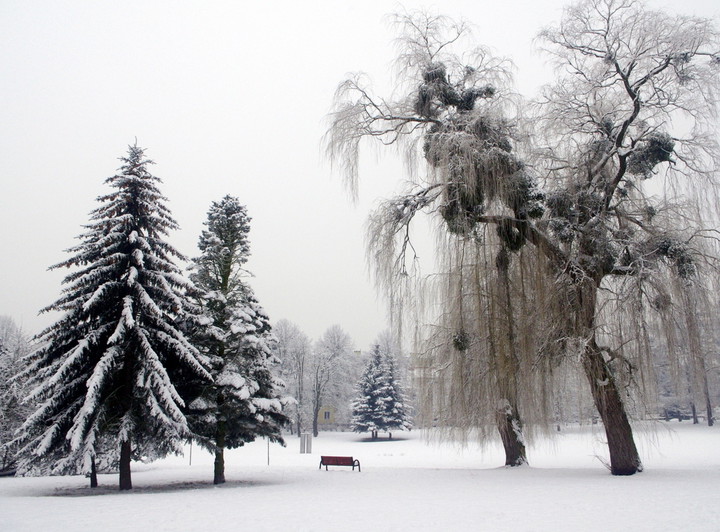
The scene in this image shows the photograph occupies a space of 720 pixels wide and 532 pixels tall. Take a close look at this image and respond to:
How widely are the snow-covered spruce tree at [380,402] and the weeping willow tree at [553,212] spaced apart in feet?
121

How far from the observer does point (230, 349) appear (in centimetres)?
1702

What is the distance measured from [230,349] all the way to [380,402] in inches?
1390

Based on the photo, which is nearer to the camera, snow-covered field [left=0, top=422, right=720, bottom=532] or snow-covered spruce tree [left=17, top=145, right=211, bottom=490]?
A: snow-covered field [left=0, top=422, right=720, bottom=532]

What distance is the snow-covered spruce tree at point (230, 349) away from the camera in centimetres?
1584

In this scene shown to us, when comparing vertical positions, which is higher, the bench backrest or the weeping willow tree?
the weeping willow tree

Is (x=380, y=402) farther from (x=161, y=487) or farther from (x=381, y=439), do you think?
(x=161, y=487)

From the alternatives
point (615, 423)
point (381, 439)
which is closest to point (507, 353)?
point (615, 423)

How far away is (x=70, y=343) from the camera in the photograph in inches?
A: 567

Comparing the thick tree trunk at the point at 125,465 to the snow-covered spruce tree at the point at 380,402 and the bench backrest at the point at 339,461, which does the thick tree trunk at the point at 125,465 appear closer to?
the bench backrest at the point at 339,461

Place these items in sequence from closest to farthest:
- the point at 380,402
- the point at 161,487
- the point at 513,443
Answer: the point at 161,487 < the point at 513,443 < the point at 380,402

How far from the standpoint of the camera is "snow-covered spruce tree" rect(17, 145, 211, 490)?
13406mm

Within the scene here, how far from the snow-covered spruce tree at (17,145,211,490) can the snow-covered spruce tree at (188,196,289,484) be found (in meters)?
1.01

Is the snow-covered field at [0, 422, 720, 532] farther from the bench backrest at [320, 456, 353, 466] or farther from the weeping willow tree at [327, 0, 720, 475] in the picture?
the bench backrest at [320, 456, 353, 466]

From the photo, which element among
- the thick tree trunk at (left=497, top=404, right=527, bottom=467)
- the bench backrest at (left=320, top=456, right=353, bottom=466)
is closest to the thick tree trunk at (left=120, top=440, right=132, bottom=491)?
the bench backrest at (left=320, top=456, right=353, bottom=466)
